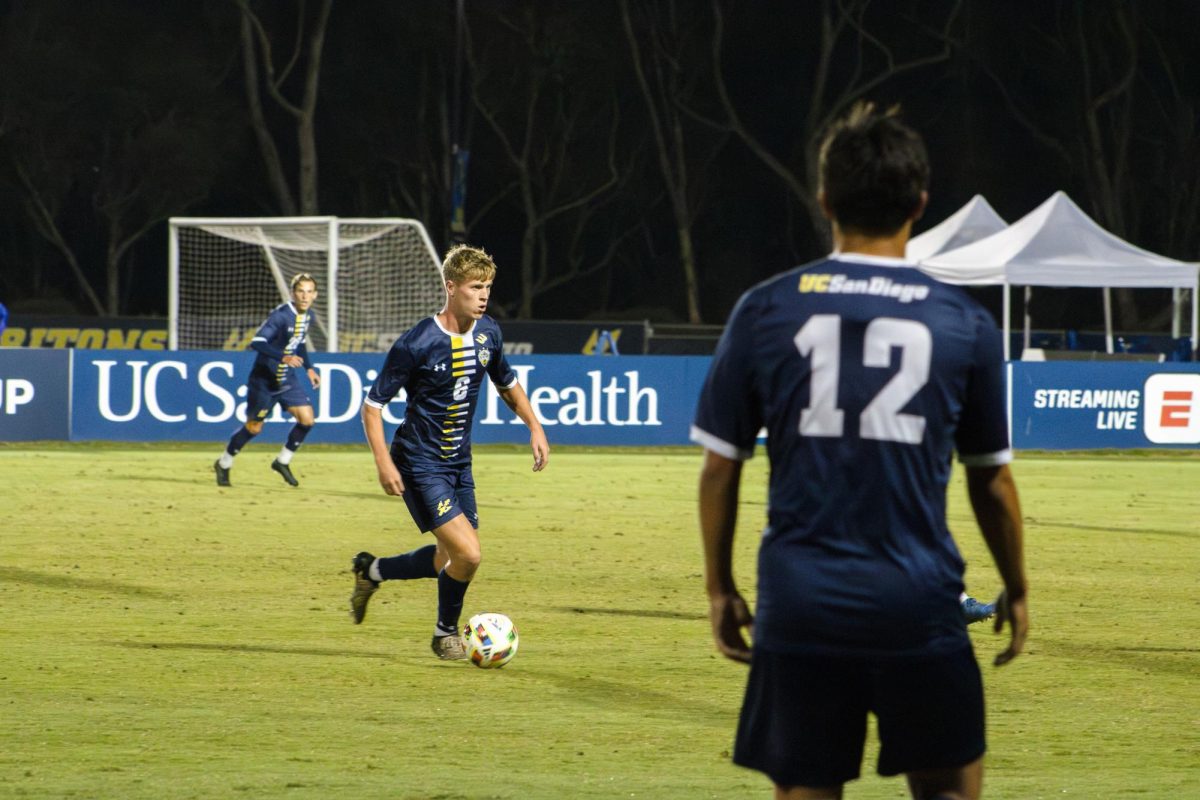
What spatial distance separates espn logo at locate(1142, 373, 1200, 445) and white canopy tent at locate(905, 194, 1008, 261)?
5.95 metres

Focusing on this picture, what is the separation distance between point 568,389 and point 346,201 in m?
36.0

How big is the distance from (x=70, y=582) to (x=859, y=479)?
8886 mm

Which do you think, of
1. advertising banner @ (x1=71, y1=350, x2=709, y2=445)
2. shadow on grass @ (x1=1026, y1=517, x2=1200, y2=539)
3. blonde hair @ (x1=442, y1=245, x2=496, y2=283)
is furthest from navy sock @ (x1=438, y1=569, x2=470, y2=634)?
advertising banner @ (x1=71, y1=350, x2=709, y2=445)

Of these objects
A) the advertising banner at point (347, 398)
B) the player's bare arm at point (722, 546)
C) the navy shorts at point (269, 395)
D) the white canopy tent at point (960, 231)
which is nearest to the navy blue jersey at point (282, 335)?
the navy shorts at point (269, 395)

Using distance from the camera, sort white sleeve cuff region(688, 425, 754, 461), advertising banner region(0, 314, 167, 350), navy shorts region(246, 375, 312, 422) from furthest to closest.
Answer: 1. advertising banner region(0, 314, 167, 350)
2. navy shorts region(246, 375, 312, 422)
3. white sleeve cuff region(688, 425, 754, 461)

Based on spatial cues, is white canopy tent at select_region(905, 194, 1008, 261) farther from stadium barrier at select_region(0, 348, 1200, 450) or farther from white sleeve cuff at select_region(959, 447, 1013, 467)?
white sleeve cuff at select_region(959, 447, 1013, 467)

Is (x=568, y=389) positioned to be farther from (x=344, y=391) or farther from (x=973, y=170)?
(x=973, y=170)

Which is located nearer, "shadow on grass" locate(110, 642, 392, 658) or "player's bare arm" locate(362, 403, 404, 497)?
"player's bare arm" locate(362, 403, 404, 497)

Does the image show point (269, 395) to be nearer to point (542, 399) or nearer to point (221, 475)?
point (221, 475)

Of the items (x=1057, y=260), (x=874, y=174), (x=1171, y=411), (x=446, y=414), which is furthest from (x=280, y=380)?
(x=874, y=174)

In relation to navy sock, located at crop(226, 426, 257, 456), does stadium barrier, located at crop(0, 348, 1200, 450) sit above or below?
above

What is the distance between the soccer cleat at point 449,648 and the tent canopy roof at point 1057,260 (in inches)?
830

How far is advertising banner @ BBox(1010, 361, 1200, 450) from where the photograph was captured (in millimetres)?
24953

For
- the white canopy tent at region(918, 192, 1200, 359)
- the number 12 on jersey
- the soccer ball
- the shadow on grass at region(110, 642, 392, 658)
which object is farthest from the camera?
the white canopy tent at region(918, 192, 1200, 359)
